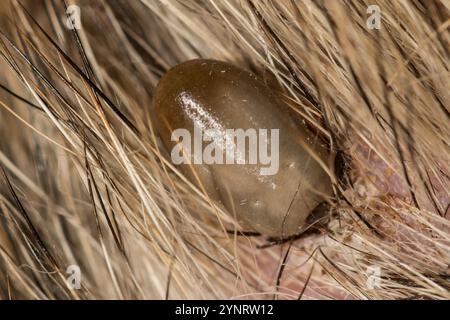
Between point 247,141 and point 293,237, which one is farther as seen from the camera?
point 293,237

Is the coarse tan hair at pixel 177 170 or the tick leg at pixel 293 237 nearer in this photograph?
the coarse tan hair at pixel 177 170

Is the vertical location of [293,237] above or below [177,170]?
below

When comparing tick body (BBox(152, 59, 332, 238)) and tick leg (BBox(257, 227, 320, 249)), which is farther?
tick leg (BBox(257, 227, 320, 249))

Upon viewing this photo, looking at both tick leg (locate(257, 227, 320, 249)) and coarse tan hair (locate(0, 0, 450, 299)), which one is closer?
coarse tan hair (locate(0, 0, 450, 299))

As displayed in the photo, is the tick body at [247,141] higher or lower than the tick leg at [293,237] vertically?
higher

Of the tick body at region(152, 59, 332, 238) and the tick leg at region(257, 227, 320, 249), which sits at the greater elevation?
the tick body at region(152, 59, 332, 238)

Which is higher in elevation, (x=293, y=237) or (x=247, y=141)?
(x=247, y=141)

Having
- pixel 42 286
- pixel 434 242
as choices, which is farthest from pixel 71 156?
pixel 434 242

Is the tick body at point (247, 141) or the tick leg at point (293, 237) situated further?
the tick leg at point (293, 237)
